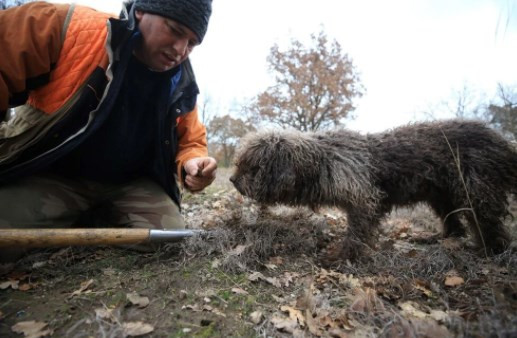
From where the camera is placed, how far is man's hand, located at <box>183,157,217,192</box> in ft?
10.9

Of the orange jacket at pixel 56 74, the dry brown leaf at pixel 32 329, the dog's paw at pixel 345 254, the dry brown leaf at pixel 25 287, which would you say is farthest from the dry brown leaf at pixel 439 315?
the orange jacket at pixel 56 74

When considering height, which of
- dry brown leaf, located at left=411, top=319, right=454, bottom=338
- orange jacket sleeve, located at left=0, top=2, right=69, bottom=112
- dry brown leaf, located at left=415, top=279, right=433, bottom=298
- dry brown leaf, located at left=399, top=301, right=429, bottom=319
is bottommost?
dry brown leaf, located at left=399, top=301, right=429, bottom=319

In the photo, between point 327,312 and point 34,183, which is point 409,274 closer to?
point 327,312

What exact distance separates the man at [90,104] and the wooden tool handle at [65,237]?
0.78m

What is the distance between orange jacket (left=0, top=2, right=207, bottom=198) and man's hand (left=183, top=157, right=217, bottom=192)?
1088 mm

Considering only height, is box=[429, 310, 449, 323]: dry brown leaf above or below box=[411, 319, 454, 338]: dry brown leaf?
below

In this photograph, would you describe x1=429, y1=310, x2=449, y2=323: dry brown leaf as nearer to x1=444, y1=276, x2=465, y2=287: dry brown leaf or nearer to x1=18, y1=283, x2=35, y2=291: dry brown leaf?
x1=444, y1=276, x2=465, y2=287: dry brown leaf

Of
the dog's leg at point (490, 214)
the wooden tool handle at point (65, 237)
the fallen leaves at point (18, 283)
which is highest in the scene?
the dog's leg at point (490, 214)

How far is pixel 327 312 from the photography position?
2275 mm

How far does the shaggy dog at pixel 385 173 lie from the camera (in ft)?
11.0

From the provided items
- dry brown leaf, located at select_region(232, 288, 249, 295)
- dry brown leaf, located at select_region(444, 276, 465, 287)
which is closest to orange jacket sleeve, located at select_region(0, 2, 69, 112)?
dry brown leaf, located at select_region(232, 288, 249, 295)

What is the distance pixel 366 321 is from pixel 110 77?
10.1 feet

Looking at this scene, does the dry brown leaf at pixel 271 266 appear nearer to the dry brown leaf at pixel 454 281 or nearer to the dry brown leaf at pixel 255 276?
the dry brown leaf at pixel 255 276

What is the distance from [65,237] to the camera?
258 centimetres
